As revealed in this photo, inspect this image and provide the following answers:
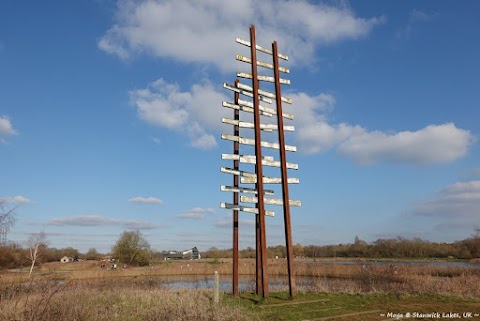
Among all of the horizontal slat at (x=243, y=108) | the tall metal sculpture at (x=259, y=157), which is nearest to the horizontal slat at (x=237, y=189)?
the tall metal sculpture at (x=259, y=157)

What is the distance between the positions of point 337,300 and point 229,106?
767cm

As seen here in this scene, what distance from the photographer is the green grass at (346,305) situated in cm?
939

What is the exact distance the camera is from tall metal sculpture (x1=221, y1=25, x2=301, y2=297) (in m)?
12.5

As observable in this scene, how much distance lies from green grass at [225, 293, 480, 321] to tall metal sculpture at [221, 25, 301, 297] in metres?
0.83

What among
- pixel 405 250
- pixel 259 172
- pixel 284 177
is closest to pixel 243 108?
pixel 259 172

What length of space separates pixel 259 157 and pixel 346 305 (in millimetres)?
5288

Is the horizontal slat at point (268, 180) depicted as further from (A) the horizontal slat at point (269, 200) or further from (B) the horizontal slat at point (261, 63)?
(B) the horizontal slat at point (261, 63)

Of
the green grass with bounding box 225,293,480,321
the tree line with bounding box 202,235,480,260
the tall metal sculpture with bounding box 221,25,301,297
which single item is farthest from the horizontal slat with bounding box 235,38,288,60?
the tree line with bounding box 202,235,480,260

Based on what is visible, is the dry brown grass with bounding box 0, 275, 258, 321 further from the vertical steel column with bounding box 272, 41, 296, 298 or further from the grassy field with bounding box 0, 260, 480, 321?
the vertical steel column with bounding box 272, 41, 296, 298

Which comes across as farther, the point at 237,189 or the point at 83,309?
the point at 237,189

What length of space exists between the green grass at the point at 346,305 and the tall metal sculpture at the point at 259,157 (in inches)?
32.8

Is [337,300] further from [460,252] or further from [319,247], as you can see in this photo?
[319,247]

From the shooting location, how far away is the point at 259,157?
41.9 feet

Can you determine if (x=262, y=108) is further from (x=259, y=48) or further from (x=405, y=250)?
(x=405, y=250)
